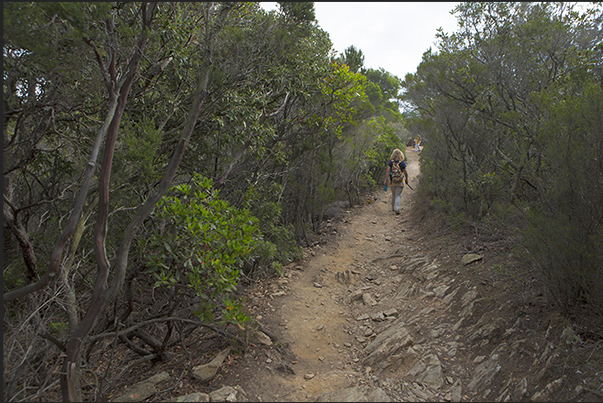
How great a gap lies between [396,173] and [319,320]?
6445mm

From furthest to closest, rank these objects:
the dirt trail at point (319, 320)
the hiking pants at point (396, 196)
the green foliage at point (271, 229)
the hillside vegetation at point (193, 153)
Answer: the hiking pants at point (396, 196) → the green foliage at point (271, 229) → the dirt trail at point (319, 320) → the hillside vegetation at point (193, 153)

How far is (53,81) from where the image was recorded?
12.0 ft

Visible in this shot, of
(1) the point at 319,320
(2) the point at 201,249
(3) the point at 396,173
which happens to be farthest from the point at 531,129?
(2) the point at 201,249

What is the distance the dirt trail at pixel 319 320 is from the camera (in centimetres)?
390

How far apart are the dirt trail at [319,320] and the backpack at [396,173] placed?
145cm

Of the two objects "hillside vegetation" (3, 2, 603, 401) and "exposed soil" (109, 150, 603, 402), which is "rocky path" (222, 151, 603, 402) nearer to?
"exposed soil" (109, 150, 603, 402)

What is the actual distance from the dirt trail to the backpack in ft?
4.76

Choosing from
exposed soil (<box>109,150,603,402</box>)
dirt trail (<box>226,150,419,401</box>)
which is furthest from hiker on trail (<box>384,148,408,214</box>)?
exposed soil (<box>109,150,603,402</box>)

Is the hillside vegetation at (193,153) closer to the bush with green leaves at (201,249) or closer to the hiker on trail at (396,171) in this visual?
the bush with green leaves at (201,249)

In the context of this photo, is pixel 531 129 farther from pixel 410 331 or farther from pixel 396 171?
pixel 396 171

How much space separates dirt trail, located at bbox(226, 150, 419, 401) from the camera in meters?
3.90

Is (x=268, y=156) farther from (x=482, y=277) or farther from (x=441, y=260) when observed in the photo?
(x=482, y=277)

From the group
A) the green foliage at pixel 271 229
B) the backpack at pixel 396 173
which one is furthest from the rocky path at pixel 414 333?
the backpack at pixel 396 173

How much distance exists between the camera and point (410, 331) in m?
5.00
